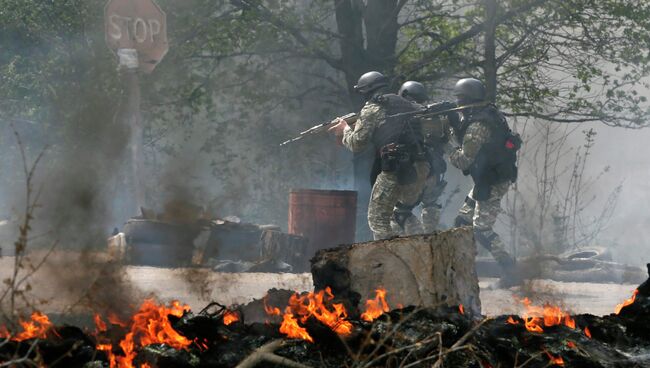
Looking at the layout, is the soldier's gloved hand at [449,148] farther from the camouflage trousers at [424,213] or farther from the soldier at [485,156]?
the camouflage trousers at [424,213]

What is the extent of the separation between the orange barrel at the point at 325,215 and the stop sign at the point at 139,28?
9.45 ft

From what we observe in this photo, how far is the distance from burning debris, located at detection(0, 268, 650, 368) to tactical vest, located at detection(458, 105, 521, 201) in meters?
6.04

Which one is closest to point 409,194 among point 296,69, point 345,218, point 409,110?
point 409,110

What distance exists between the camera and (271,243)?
12953 millimetres

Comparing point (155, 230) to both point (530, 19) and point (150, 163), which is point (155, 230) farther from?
point (150, 163)

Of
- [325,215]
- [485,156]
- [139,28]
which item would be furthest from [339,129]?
[139,28]

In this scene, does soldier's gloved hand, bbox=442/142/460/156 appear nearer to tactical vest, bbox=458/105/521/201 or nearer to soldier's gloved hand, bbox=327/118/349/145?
tactical vest, bbox=458/105/521/201

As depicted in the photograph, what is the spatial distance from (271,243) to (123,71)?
10.6 feet

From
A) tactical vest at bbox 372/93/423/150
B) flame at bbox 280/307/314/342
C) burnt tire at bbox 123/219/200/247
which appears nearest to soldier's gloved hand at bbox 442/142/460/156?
tactical vest at bbox 372/93/423/150

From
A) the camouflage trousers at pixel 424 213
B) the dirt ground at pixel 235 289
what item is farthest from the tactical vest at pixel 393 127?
the dirt ground at pixel 235 289

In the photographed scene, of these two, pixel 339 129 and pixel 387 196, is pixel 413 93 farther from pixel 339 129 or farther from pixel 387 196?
pixel 387 196

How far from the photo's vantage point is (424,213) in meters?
11.7

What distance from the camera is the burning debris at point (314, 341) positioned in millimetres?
4039

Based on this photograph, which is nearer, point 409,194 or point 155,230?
point 409,194
